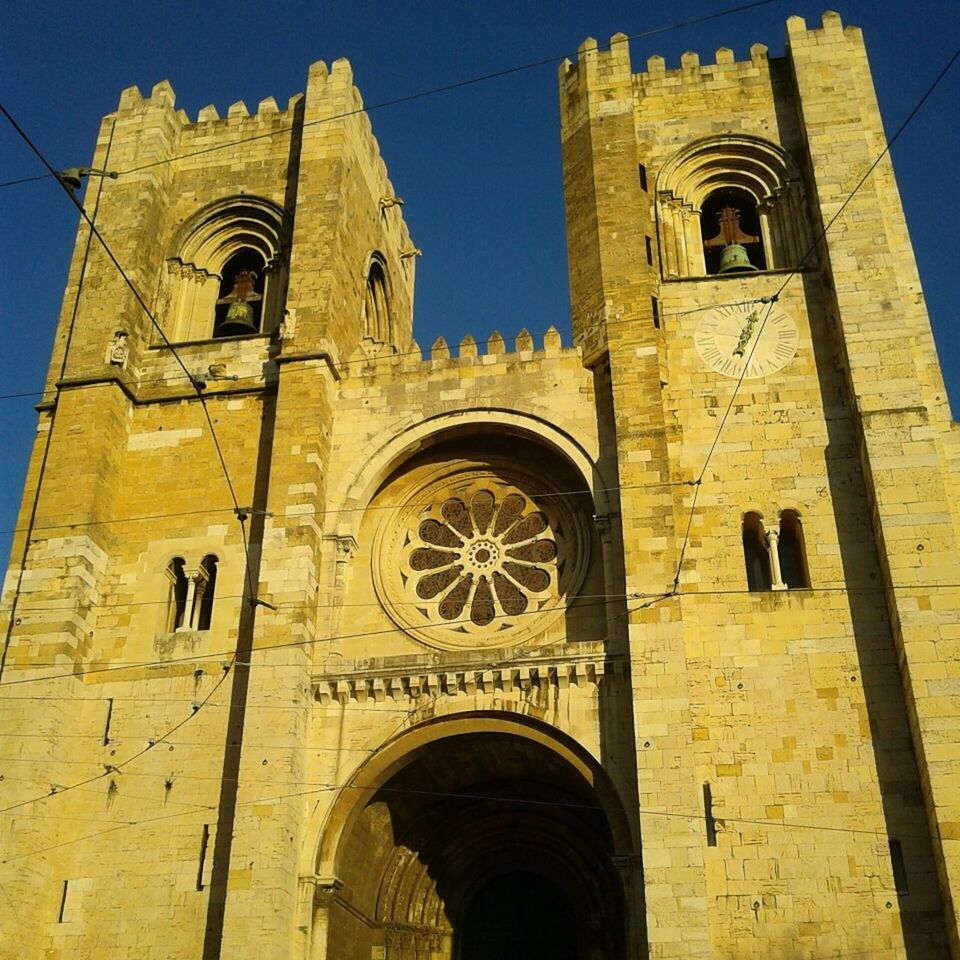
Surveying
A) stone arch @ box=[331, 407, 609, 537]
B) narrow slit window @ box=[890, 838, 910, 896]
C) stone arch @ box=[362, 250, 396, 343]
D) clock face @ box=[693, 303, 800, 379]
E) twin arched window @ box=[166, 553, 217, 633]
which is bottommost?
narrow slit window @ box=[890, 838, 910, 896]

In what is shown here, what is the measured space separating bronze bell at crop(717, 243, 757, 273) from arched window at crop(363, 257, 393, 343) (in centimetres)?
671

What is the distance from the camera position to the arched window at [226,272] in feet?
65.6

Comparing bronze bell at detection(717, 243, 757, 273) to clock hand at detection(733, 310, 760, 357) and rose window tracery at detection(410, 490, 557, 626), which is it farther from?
rose window tracery at detection(410, 490, 557, 626)

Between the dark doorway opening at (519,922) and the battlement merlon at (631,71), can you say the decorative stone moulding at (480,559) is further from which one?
the battlement merlon at (631,71)

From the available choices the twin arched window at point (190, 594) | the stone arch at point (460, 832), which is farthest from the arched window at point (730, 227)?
the twin arched window at point (190, 594)

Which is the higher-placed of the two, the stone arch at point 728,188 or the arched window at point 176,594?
the stone arch at point 728,188

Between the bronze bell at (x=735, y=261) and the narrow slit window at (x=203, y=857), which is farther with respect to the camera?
the bronze bell at (x=735, y=261)

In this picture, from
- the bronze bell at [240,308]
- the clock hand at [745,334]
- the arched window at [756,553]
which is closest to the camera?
the arched window at [756,553]

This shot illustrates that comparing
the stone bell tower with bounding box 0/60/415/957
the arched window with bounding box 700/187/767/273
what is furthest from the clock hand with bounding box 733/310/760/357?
the stone bell tower with bounding box 0/60/415/957

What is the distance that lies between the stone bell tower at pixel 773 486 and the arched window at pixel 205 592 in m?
5.87

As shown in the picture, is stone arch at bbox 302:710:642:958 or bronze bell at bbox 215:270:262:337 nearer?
stone arch at bbox 302:710:642:958

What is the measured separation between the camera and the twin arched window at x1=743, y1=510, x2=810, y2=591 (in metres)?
15.7

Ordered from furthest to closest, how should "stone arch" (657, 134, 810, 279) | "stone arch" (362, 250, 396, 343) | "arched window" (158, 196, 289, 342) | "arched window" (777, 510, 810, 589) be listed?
"stone arch" (362, 250, 396, 343), "arched window" (158, 196, 289, 342), "stone arch" (657, 134, 810, 279), "arched window" (777, 510, 810, 589)

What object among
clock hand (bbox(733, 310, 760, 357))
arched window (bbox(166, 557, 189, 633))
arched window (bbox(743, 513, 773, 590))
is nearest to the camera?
arched window (bbox(743, 513, 773, 590))
